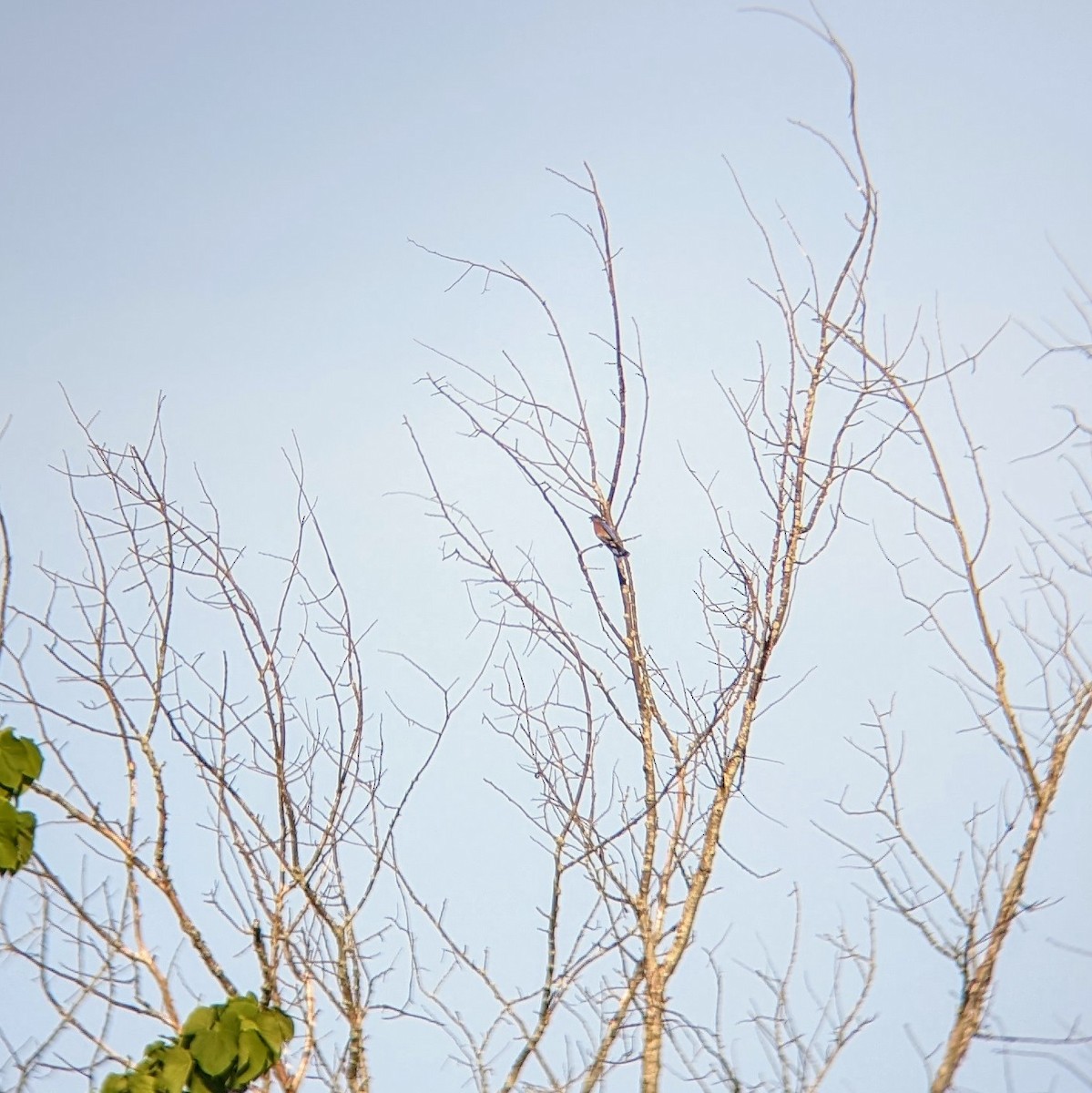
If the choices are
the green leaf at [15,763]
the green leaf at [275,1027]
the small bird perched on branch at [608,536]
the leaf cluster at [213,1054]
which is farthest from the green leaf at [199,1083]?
the small bird perched on branch at [608,536]

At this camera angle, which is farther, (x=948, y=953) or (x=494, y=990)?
(x=494, y=990)

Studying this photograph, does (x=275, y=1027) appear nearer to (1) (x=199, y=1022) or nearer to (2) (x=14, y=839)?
(1) (x=199, y=1022)

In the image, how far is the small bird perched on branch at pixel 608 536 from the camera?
321cm

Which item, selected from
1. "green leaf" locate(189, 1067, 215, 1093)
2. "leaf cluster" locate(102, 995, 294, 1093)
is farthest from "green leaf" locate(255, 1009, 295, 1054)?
"green leaf" locate(189, 1067, 215, 1093)

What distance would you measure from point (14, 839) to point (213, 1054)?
578 mm

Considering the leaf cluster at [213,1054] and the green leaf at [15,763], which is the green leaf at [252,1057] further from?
the green leaf at [15,763]

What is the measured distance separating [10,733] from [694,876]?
4.77 ft

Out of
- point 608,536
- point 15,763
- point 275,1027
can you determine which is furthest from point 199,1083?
point 608,536

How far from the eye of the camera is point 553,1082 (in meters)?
2.96

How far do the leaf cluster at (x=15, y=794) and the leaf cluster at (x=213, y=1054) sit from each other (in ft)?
1.49

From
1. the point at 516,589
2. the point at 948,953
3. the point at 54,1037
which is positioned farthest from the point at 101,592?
the point at 948,953

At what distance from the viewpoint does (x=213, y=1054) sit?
104 inches

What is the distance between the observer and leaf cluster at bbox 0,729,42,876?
8.85ft

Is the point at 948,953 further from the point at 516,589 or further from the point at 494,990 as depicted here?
the point at 516,589
